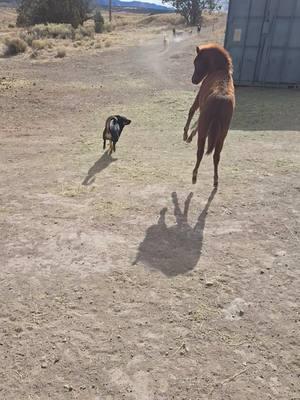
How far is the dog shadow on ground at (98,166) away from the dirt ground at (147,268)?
54 millimetres

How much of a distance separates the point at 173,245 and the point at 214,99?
7.76 feet

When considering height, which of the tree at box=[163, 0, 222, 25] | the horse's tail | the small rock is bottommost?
the small rock

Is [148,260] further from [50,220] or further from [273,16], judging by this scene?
[273,16]

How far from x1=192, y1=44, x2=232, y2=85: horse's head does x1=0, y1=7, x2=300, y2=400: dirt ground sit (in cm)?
174

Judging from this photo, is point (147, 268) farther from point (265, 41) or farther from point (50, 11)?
point (50, 11)

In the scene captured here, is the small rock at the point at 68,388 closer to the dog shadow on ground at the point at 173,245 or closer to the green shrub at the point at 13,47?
the dog shadow on ground at the point at 173,245

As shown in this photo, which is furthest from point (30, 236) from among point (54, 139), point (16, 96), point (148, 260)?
point (16, 96)

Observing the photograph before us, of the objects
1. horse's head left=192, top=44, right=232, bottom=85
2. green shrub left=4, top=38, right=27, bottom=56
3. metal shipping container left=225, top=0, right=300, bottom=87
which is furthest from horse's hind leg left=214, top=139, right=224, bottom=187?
green shrub left=4, top=38, right=27, bottom=56

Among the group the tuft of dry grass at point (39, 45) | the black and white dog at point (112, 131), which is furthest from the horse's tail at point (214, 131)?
the tuft of dry grass at point (39, 45)

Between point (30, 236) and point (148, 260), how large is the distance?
64.6 inches

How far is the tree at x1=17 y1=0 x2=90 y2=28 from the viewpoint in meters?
38.3

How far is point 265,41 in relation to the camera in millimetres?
14070

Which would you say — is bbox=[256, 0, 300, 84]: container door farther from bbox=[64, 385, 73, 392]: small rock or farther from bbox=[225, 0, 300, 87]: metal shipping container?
bbox=[64, 385, 73, 392]: small rock

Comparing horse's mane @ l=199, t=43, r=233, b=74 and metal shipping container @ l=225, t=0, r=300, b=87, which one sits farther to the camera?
metal shipping container @ l=225, t=0, r=300, b=87
